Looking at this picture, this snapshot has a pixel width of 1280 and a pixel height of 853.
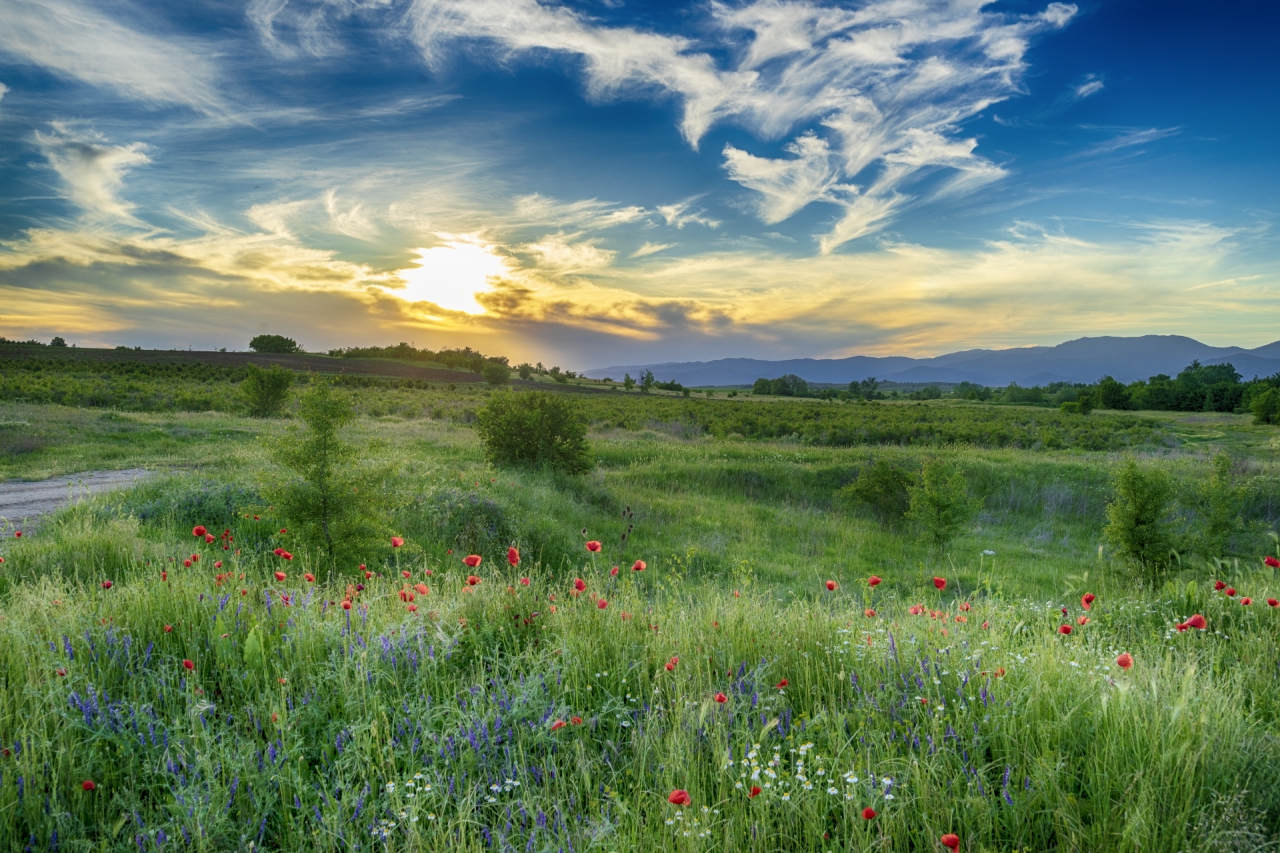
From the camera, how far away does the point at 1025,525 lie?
2289 centimetres

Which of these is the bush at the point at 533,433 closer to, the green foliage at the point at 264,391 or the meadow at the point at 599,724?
the meadow at the point at 599,724

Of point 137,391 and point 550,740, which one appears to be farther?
point 137,391

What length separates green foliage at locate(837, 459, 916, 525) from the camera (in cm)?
2278

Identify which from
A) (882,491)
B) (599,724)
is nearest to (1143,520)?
(882,491)

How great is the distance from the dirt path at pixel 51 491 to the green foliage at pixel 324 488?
492 centimetres

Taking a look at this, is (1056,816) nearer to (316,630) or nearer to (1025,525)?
(316,630)

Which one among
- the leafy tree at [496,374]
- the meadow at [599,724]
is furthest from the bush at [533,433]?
the leafy tree at [496,374]

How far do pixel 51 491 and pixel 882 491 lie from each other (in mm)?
24550

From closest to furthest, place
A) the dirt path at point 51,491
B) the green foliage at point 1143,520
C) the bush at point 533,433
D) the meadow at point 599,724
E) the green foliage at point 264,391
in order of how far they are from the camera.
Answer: the meadow at point 599,724 → the dirt path at point 51,491 → the green foliage at point 1143,520 → the bush at point 533,433 → the green foliage at point 264,391

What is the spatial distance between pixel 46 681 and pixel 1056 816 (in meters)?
5.36

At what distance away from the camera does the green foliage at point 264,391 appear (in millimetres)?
38812

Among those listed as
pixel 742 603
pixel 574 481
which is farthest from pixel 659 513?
pixel 742 603

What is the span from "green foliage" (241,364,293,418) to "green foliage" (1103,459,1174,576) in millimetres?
42548

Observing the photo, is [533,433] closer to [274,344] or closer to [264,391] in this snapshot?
[264,391]
